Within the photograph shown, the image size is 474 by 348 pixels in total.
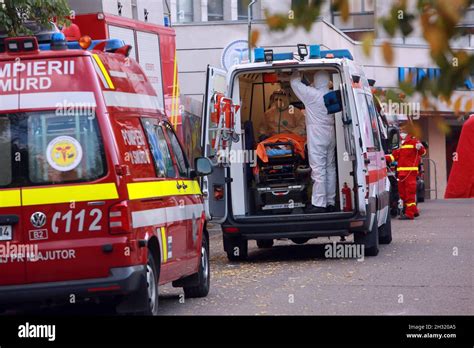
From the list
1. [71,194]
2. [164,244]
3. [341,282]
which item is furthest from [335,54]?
[71,194]

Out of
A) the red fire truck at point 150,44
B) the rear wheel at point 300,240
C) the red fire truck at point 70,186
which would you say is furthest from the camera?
the rear wheel at point 300,240

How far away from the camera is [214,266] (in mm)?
14016

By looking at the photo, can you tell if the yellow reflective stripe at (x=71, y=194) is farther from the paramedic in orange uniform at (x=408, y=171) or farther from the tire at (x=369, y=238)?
the paramedic in orange uniform at (x=408, y=171)

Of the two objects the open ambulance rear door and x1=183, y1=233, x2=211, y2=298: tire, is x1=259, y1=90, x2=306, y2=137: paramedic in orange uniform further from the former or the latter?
x1=183, y1=233, x2=211, y2=298: tire

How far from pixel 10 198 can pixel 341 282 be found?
477 centimetres

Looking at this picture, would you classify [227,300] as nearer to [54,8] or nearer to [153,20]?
[54,8]

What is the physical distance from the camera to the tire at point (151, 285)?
8234 mm

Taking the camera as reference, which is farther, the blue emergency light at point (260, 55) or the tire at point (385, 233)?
the tire at point (385, 233)

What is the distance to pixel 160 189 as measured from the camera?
29.2 feet

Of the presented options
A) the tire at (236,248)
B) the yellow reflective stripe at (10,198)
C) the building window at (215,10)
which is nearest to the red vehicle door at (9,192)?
the yellow reflective stripe at (10,198)

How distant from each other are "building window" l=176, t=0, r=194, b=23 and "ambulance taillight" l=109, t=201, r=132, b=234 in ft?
97.0

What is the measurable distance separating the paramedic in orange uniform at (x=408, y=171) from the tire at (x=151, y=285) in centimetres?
1499

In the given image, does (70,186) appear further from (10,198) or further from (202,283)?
(202,283)

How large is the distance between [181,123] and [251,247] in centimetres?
348
